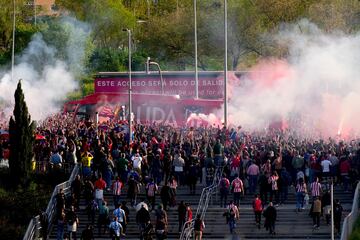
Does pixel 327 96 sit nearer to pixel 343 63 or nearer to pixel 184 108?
pixel 343 63

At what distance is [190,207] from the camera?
171 feet

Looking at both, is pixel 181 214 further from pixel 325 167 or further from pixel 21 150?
pixel 21 150

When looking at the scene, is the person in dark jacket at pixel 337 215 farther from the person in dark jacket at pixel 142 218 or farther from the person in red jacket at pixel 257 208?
the person in dark jacket at pixel 142 218

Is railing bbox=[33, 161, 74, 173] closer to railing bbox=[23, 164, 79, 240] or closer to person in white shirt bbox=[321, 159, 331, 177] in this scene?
railing bbox=[23, 164, 79, 240]

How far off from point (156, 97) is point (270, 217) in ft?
125

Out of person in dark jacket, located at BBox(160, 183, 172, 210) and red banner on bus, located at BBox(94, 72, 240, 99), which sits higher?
red banner on bus, located at BBox(94, 72, 240, 99)

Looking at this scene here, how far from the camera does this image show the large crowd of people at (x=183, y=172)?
49.9 meters

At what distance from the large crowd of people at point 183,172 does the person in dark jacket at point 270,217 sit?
32 mm

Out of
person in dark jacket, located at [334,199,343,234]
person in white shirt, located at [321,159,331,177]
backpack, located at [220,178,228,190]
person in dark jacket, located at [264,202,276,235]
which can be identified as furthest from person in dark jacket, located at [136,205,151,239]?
person in white shirt, located at [321,159,331,177]

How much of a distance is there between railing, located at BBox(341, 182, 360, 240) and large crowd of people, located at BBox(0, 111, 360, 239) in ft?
1.75

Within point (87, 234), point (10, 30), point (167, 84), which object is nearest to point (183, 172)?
point (87, 234)

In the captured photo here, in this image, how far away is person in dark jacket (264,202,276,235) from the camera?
4881 cm

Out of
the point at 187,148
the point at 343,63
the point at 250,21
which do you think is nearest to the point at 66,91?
the point at 250,21

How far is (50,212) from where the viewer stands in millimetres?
52156
